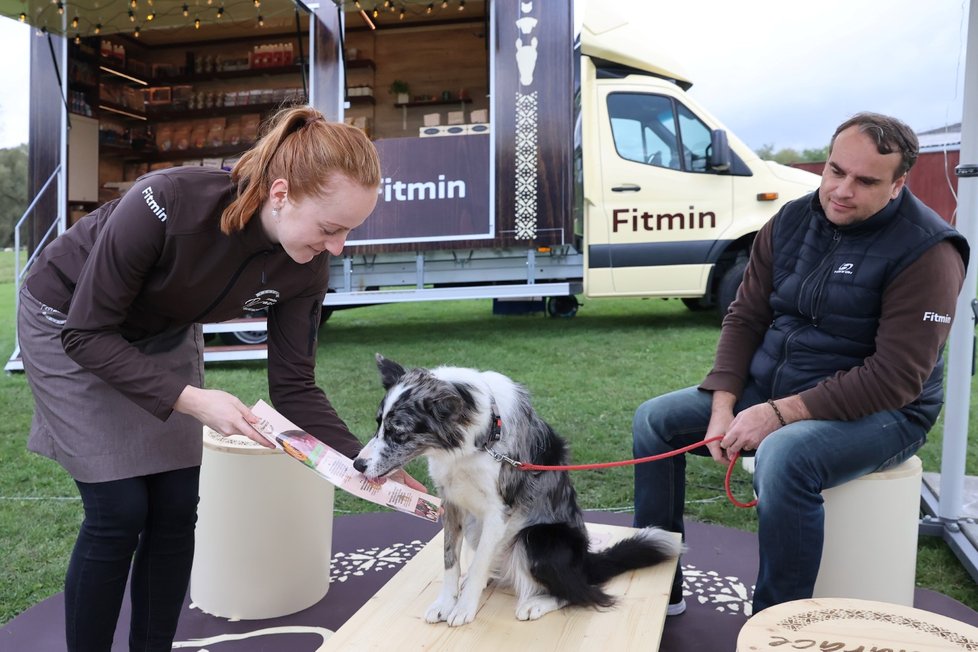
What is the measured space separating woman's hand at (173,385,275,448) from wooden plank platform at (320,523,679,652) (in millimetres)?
616

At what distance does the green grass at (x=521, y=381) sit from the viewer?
3066 mm

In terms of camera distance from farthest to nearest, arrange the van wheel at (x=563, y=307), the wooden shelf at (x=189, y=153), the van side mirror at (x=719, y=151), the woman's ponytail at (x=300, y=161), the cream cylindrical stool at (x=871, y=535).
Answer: the van wheel at (x=563, y=307) < the wooden shelf at (x=189, y=153) < the van side mirror at (x=719, y=151) < the cream cylindrical stool at (x=871, y=535) < the woman's ponytail at (x=300, y=161)

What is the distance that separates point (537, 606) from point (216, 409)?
1.02 metres

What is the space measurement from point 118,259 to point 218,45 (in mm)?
8086

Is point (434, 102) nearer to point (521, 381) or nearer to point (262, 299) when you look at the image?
point (521, 381)

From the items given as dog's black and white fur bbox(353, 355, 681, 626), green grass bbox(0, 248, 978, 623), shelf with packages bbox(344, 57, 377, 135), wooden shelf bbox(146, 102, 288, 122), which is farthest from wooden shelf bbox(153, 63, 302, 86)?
dog's black and white fur bbox(353, 355, 681, 626)

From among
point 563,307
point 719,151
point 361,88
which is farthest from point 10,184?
point 719,151

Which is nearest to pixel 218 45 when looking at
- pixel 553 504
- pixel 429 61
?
pixel 429 61

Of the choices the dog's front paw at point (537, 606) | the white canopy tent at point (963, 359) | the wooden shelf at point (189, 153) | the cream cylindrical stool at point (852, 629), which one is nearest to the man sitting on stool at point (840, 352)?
the cream cylindrical stool at point (852, 629)

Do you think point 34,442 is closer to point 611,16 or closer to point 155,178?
point 155,178

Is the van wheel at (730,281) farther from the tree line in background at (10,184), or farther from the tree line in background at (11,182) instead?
the tree line in background at (11,182)

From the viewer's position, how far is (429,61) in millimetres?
8625

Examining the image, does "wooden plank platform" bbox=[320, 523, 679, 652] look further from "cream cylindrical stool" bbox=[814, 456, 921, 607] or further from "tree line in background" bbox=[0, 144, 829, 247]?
"tree line in background" bbox=[0, 144, 829, 247]

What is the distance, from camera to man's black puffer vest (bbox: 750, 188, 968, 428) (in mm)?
2162
